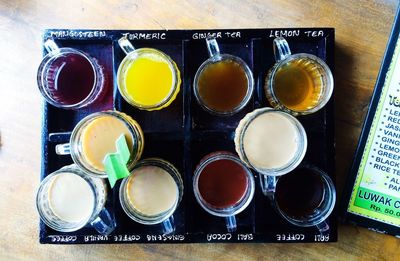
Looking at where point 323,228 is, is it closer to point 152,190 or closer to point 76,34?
point 152,190

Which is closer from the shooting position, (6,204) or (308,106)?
(308,106)

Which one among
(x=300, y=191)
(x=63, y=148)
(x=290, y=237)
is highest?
(x=63, y=148)

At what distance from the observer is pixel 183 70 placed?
1258 mm

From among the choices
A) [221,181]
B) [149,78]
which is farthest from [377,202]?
[149,78]

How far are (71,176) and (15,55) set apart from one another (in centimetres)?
37

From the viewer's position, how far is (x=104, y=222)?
1247mm

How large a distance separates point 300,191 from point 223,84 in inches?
12.7

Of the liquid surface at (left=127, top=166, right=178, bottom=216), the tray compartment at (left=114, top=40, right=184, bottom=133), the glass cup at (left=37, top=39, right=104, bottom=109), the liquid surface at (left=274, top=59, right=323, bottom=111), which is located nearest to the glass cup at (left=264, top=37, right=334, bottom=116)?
the liquid surface at (left=274, top=59, right=323, bottom=111)

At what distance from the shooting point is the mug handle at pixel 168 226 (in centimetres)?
124

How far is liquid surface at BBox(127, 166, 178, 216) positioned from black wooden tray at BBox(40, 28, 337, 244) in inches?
1.5

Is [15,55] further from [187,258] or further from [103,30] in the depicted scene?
[187,258]

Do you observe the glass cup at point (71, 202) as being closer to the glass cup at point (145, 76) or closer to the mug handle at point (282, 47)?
the glass cup at point (145, 76)

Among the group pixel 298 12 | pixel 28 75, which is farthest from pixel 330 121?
pixel 28 75

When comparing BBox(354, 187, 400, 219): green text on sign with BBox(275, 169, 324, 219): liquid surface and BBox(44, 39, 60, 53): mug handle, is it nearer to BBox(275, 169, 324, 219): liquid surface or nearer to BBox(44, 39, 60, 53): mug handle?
BBox(275, 169, 324, 219): liquid surface
